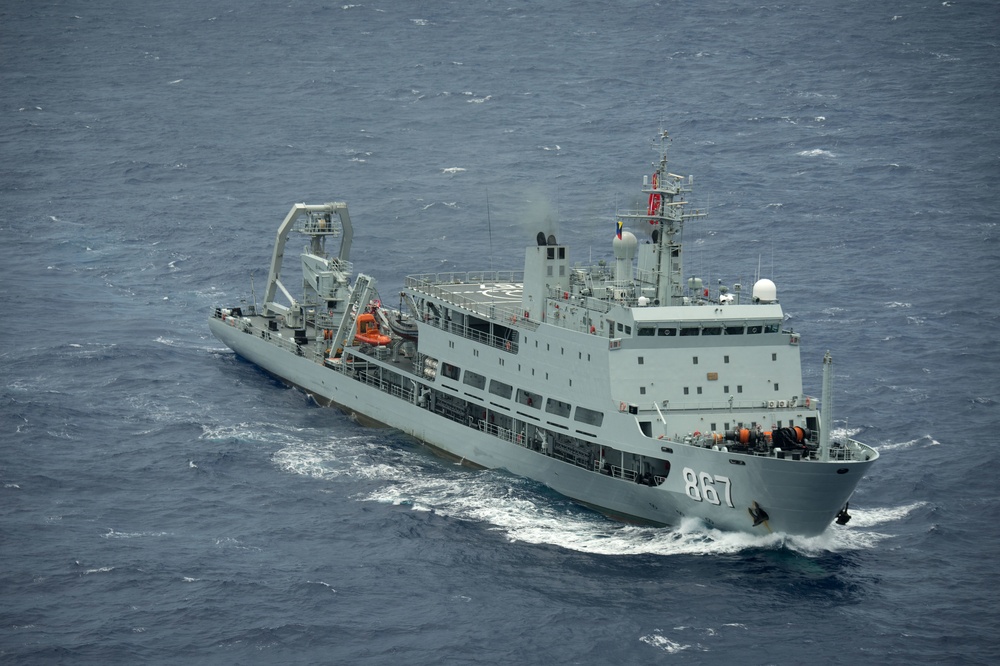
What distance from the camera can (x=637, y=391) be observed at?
174 ft

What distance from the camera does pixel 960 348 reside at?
68.3 meters

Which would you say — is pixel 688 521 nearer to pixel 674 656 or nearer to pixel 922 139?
pixel 674 656

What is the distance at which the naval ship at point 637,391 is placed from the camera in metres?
50.4

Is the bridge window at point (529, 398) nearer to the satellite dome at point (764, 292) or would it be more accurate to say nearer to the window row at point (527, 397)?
the window row at point (527, 397)

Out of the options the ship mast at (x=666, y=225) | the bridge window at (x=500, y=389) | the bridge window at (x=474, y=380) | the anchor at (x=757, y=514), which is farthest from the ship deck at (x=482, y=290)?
the anchor at (x=757, y=514)

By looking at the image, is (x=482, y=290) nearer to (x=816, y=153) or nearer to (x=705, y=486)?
(x=705, y=486)

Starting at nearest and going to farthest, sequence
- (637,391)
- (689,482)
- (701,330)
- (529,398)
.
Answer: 1. (689,482)
2. (637,391)
3. (701,330)
4. (529,398)

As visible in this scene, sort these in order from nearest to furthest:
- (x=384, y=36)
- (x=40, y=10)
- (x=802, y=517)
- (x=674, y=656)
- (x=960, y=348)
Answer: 1. (x=674, y=656)
2. (x=802, y=517)
3. (x=960, y=348)
4. (x=384, y=36)
5. (x=40, y=10)

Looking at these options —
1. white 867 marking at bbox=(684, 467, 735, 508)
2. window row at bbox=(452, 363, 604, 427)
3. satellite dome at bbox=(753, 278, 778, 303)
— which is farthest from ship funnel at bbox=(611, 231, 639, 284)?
white 867 marking at bbox=(684, 467, 735, 508)

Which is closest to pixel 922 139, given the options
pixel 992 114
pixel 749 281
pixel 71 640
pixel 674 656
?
pixel 992 114

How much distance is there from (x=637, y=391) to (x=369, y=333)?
1963 centimetres

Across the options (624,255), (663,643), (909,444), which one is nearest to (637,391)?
(624,255)

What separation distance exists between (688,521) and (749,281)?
26.3 metres

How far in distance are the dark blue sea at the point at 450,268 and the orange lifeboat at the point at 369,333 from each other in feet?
13.2
